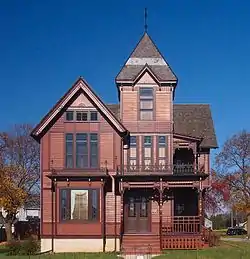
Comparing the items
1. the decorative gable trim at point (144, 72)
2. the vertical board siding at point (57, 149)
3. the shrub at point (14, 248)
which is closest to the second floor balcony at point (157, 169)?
the vertical board siding at point (57, 149)

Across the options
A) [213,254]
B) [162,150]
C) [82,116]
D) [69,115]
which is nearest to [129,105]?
[82,116]

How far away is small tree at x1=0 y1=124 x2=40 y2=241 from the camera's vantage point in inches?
2112

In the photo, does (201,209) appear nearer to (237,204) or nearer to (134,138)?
(134,138)

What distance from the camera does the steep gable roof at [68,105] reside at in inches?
1492

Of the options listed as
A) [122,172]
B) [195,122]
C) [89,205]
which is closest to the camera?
[89,205]

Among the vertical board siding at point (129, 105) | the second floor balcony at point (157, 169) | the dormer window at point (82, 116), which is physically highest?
the vertical board siding at point (129, 105)

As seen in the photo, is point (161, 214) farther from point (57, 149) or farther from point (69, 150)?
point (57, 149)

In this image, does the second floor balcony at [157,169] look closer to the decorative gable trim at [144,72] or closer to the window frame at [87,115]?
the window frame at [87,115]

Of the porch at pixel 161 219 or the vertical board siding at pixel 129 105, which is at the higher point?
the vertical board siding at pixel 129 105

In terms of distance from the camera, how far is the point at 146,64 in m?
39.4

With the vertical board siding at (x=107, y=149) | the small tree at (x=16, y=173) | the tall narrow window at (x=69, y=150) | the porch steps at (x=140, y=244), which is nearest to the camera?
the porch steps at (x=140, y=244)

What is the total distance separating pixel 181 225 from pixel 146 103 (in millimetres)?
8325

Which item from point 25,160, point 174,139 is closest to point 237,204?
point 25,160

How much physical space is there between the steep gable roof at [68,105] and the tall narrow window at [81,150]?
188 centimetres
